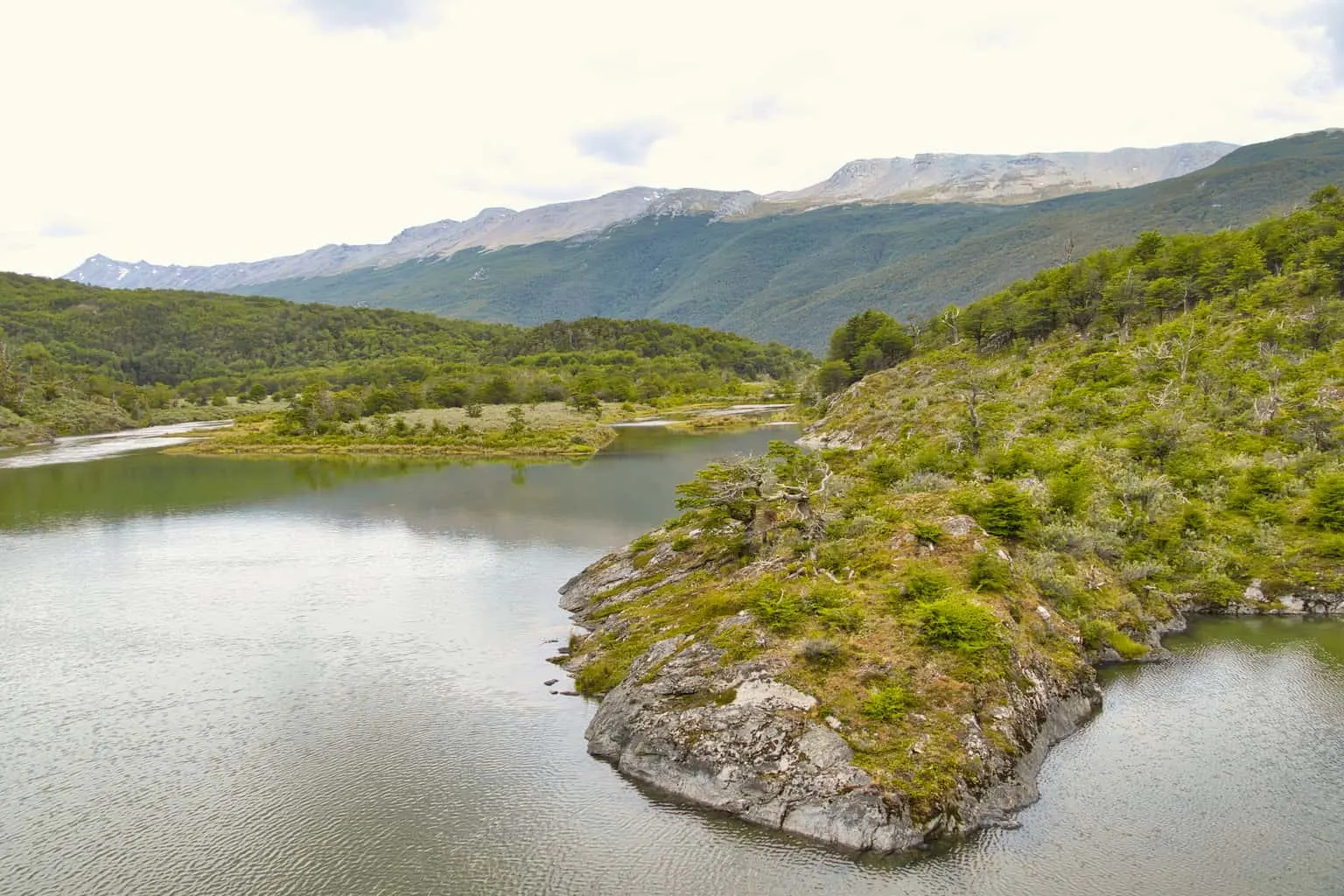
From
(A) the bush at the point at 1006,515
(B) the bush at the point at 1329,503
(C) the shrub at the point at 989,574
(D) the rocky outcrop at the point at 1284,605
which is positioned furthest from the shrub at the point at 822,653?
(B) the bush at the point at 1329,503

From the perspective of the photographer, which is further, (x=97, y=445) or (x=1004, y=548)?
(x=97, y=445)

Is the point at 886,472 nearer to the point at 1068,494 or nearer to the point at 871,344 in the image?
the point at 1068,494

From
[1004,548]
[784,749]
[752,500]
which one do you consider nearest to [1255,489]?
[1004,548]

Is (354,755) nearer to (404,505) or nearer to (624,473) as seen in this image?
(404,505)

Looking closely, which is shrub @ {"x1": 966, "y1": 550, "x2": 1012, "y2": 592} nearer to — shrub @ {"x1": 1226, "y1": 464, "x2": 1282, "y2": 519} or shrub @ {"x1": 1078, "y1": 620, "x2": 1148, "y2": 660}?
shrub @ {"x1": 1078, "y1": 620, "x2": 1148, "y2": 660}

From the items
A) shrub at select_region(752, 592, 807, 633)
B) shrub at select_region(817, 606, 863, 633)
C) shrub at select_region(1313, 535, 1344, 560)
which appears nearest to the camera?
shrub at select_region(817, 606, 863, 633)

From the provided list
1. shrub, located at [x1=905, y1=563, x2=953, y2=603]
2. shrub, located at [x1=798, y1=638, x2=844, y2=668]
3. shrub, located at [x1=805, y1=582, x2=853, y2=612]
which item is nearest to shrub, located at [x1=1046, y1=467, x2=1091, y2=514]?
shrub, located at [x1=905, y1=563, x2=953, y2=603]

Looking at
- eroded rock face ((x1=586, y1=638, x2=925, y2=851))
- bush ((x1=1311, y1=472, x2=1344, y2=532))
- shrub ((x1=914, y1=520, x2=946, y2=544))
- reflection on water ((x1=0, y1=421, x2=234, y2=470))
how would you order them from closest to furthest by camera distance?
1. eroded rock face ((x1=586, y1=638, x2=925, y2=851))
2. shrub ((x1=914, y1=520, x2=946, y2=544))
3. bush ((x1=1311, y1=472, x2=1344, y2=532))
4. reflection on water ((x1=0, y1=421, x2=234, y2=470))
